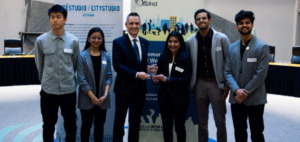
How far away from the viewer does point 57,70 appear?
2359mm

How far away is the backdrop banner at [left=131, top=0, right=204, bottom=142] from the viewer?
10.1 feet

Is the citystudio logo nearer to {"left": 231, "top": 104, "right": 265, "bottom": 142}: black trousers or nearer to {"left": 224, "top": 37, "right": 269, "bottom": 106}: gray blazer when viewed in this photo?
{"left": 224, "top": 37, "right": 269, "bottom": 106}: gray blazer

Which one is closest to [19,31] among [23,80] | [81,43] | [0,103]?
[23,80]

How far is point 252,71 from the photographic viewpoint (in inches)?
91.0

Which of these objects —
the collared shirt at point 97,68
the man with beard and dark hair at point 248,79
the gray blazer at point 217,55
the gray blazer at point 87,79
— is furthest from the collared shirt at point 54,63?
the man with beard and dark hair at point 248,79

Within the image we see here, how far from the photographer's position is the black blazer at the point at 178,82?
2527mm

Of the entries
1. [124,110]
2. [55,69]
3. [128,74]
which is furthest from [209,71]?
[55,69]

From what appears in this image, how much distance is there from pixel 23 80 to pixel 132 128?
4.63m

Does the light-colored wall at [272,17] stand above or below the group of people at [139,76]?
above

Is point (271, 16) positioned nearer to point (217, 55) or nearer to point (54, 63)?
point (217, 55)

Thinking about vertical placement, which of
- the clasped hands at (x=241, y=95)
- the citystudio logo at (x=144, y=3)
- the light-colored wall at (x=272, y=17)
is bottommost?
the clasped hands at (x=241, y=95)

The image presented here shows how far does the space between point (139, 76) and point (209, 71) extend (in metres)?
0.75

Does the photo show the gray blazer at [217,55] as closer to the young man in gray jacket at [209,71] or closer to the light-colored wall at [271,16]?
the young man in gray jacket at [209,71]

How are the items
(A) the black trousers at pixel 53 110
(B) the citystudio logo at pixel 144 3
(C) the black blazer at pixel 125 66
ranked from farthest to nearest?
1. (B) the citystudio logo at pixel 144 3
2. (C) the black blazer at pixel 125 66
3. (A) the black trousers at pixel 53 110
